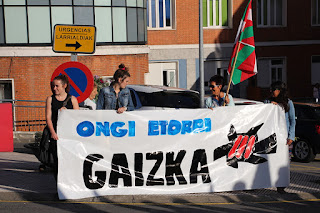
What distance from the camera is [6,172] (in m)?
10.8

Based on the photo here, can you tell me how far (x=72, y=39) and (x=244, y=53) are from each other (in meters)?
2.99

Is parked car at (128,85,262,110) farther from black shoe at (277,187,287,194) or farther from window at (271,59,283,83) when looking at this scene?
window at (271,59,283,83)

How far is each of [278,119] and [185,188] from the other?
185 cm

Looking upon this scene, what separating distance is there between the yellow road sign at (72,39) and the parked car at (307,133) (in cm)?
639

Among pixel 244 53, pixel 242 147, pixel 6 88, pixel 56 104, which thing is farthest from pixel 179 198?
pixel 6 88

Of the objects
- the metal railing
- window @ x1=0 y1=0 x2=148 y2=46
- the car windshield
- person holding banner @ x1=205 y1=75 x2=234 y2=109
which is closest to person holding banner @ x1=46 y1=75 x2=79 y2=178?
person holding banner @ x1=205 y1=75 x2=234 y2=109

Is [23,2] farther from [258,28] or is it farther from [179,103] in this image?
[258,28]

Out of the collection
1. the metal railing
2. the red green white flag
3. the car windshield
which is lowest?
the metal railing

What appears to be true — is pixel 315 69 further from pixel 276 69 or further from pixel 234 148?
pixel 234 148

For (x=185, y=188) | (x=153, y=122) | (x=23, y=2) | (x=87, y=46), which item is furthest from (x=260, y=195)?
(x=23, y=2)

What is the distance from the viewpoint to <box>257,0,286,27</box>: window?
33.3 metres

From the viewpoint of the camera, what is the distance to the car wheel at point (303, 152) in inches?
558

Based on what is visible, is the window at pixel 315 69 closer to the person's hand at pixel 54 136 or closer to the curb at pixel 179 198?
the curb at pixel 179 198

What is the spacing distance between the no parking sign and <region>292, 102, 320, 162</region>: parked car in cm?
643
